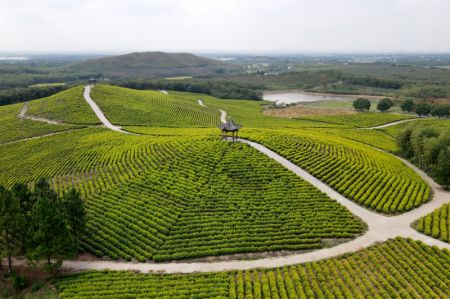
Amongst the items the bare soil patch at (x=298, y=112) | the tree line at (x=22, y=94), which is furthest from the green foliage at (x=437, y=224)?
the tree line at (x=22, y=94)

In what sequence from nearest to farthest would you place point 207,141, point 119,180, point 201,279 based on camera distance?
1. point 201,279
2. point 119,180
3. point 207,141

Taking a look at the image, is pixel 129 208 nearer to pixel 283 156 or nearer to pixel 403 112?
pixel 283 156

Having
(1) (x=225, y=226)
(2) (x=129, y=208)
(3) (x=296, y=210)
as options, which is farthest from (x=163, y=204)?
(3) (x=296, y=210)

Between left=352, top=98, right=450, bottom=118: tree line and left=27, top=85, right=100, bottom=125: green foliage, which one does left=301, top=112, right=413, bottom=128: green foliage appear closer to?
left=352, top=98, right=450, bottom=118: tree line

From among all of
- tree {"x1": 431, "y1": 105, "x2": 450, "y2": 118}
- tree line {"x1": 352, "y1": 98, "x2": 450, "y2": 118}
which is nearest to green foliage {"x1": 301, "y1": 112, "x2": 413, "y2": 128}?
tree line {"x1": 352, "y1": 98, "x2": 450, "y2": 118}

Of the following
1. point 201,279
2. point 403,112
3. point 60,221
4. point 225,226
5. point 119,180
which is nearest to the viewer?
point 201,279

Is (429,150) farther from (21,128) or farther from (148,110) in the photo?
(21,128)
